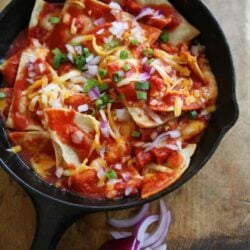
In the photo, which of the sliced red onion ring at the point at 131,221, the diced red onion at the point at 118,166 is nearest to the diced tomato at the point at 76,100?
the diced red onion at the point at 118,166

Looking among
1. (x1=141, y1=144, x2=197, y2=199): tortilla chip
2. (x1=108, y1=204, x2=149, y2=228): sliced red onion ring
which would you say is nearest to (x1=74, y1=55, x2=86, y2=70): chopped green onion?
(x1=141, y1=144, x2=197, y2=199): tortilla chip

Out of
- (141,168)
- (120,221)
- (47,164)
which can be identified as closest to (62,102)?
(47,164)

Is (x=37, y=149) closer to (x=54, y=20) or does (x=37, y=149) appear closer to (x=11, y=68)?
(x=11, y=68)

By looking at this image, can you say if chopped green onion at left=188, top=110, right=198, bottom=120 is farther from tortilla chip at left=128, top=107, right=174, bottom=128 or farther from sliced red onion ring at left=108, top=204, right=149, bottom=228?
sliced red onion ring at left=108, top=204, right=149, bottom=228

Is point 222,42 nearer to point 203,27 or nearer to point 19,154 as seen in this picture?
point 203,27

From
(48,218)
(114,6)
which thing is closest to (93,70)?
(114,6)

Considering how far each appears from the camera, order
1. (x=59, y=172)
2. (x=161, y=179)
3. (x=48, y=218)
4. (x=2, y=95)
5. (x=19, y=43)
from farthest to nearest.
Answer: (x=19, y=43) < (x=2, y=95) < (x=59, y=172) < (x=161, y=179) < (x=48, y=218)
